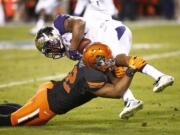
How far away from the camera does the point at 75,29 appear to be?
30.4 feet

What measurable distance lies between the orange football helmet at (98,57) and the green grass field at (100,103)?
65 cm

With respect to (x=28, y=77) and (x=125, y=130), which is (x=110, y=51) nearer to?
(x=125, y=130)

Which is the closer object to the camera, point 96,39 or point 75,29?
point 75,29

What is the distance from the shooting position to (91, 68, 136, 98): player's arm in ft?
28.1

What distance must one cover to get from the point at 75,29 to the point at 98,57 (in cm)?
79

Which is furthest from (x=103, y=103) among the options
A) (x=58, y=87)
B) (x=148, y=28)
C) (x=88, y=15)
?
(x=148, y=28)

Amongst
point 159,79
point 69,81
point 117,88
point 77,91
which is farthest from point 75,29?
point 159,79

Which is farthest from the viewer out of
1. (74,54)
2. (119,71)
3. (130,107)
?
(74,54)

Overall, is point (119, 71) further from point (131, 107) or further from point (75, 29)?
point (75, 29)

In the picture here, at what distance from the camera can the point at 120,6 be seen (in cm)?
2656

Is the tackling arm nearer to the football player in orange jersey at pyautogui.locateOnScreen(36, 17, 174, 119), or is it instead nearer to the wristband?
the wristband

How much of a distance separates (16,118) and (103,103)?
2.14 metres

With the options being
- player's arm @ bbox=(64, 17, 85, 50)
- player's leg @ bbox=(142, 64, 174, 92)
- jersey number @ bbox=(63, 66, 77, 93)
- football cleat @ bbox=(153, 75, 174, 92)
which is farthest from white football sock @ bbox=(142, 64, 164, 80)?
player's arm @ bbox=(64, 17, 85, 50)

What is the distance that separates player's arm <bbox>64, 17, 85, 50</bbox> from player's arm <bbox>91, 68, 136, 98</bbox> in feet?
2.87
